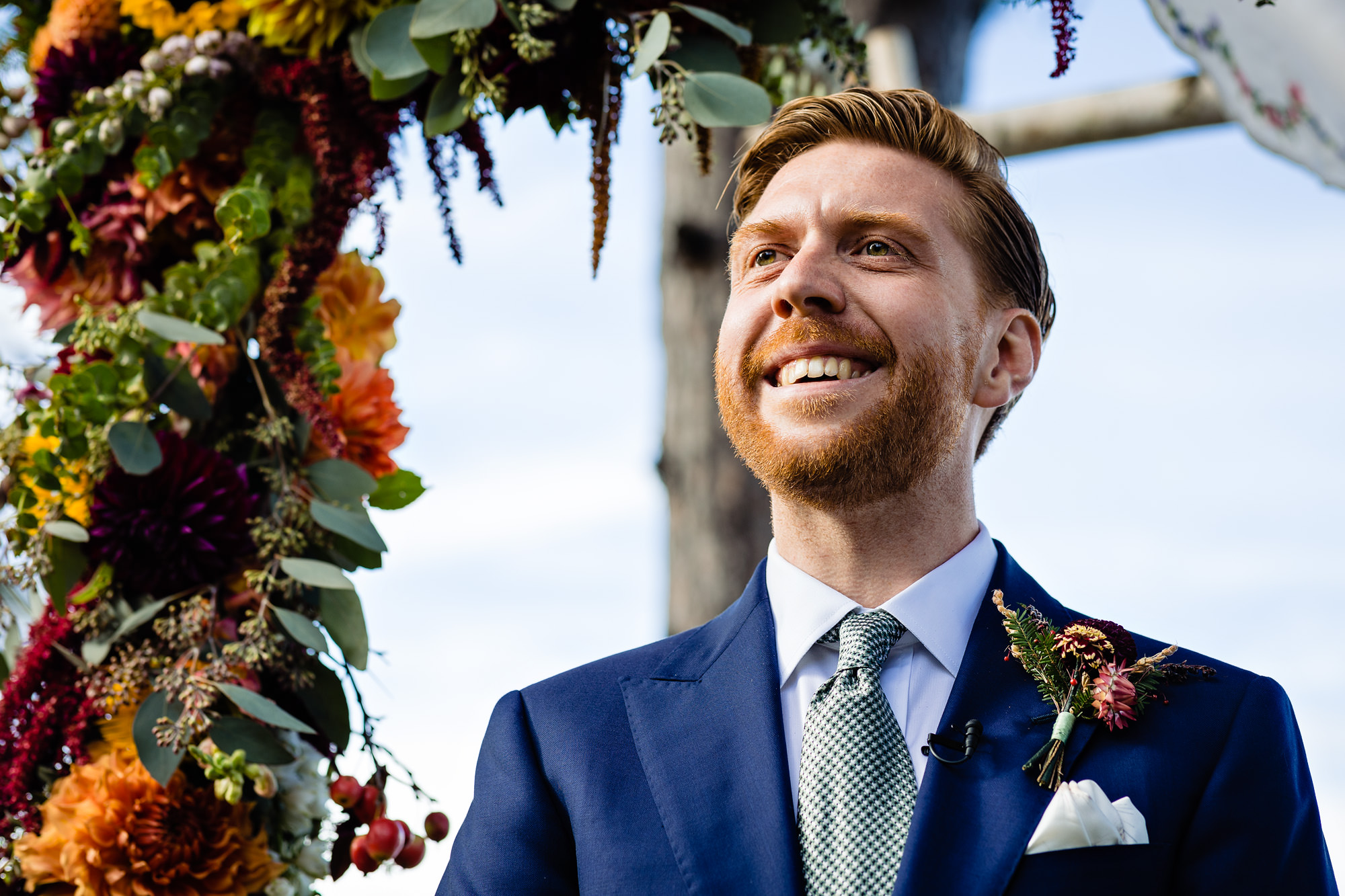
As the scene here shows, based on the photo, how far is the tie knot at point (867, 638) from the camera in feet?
4.93

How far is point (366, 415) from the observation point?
211cm

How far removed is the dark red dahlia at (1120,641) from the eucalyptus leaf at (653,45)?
1.02 metres

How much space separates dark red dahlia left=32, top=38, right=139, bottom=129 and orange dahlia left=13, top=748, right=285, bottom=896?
115 cm

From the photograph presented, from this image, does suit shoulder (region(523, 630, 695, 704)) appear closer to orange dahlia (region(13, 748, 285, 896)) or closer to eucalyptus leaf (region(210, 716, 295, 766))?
eucalyptus leaf (region(210, 716, 295, 766))

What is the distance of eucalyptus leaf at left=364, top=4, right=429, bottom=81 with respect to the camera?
1927 millimetres

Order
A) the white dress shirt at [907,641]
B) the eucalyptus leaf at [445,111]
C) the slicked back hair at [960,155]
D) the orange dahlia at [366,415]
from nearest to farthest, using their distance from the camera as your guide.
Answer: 1. the white dress shirt at [907,641]
2. the slicked back hair at [960,155]
3. the eucalyptus leaf at [445,111]
4. the orange dahlia at [366,415]

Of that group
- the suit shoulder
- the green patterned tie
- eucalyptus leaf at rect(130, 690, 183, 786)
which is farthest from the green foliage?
the green patterned tie

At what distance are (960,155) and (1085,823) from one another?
3.18 ft

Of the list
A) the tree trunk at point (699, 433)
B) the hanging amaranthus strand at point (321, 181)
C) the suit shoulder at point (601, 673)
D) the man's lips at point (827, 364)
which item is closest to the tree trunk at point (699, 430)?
the tree trunk at point (699, 433)

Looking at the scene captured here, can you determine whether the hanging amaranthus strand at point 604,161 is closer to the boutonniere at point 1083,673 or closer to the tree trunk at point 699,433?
the boutonniere at point 1083,673

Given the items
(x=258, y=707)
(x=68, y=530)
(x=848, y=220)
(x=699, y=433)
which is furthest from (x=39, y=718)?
(x=699, y=433)

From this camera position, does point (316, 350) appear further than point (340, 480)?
Yes

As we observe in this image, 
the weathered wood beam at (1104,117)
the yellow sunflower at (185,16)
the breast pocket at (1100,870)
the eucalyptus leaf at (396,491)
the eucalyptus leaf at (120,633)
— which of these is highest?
the weathered wood beam at (1104,117)

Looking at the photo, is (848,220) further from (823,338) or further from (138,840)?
(138,840)
